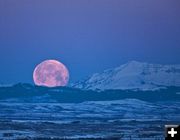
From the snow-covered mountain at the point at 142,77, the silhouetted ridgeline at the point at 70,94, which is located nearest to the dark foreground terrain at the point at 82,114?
the silhouetted ridgeline at the point at 70,94

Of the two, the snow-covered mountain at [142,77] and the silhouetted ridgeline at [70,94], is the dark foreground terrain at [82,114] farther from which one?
the snow-covered mountain at [142,77]

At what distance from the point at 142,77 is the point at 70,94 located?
3.77 ft

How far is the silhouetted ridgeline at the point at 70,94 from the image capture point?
21.4ft

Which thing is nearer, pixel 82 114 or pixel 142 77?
pixel 82 114

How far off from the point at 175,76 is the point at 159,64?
31 centimetres

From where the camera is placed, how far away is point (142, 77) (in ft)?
22.2

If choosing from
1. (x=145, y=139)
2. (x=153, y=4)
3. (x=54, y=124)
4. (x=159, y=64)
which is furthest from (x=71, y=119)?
(x=153, y=4)

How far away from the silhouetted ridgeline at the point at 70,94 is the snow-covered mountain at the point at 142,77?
8 centimetres

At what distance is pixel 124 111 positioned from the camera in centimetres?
672

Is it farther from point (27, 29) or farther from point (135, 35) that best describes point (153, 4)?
point (27, 29)

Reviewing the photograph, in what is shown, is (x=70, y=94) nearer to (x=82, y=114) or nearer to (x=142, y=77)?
(x=82, y=114)

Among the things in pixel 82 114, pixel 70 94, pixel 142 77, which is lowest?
pixel 82 114

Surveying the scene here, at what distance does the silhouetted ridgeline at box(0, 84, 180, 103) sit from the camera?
21.4 feet

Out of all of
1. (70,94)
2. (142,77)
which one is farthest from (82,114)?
(142,77)
